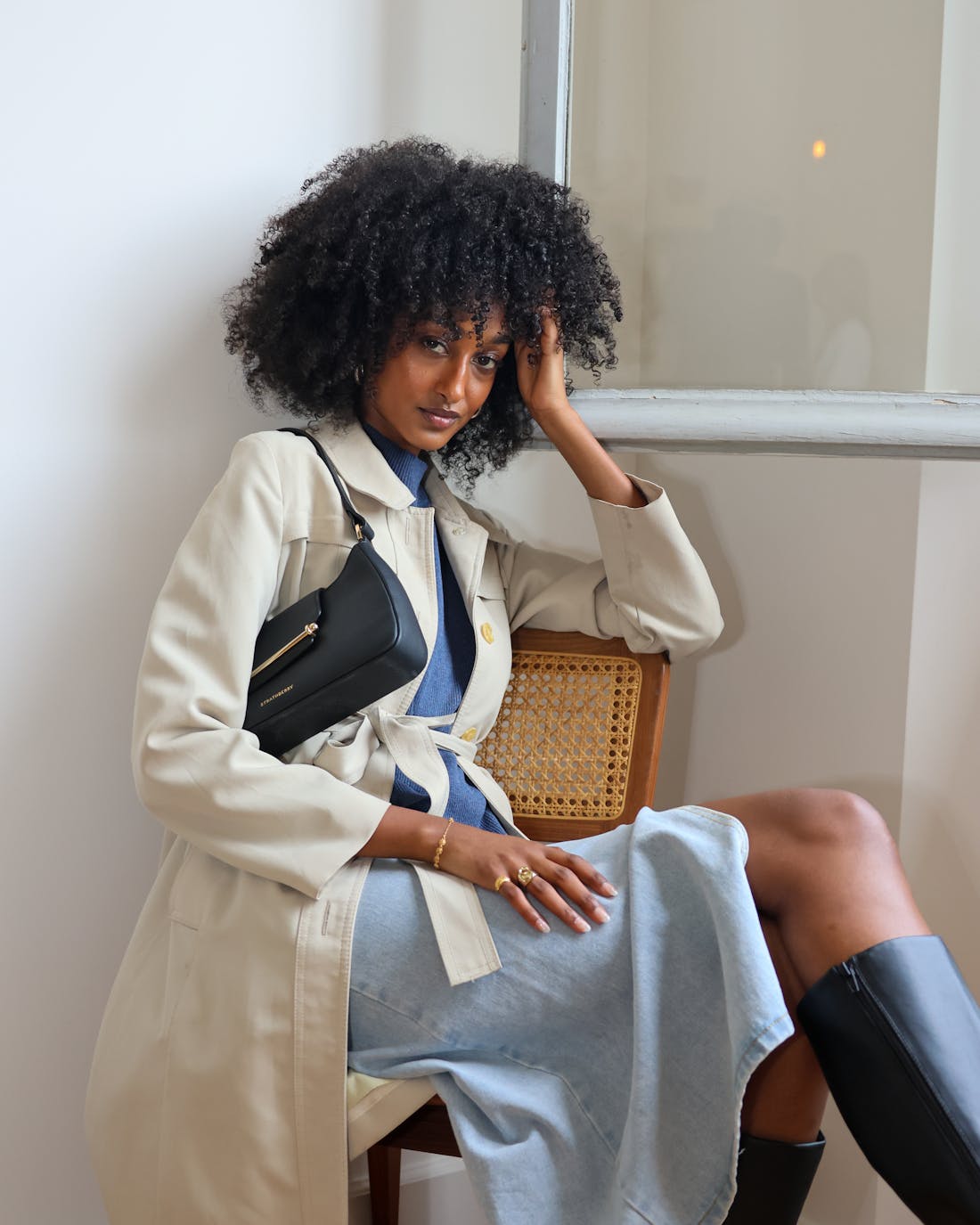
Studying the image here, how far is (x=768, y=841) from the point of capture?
4.00 ft

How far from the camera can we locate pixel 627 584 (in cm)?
149

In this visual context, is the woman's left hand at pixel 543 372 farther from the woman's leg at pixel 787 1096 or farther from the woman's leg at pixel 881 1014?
the woman's leg at pixel 787 1096

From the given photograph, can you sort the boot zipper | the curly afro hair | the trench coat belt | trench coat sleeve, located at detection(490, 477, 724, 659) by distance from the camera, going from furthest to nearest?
trench coat sleeve, located at detection(490, 477, 724, 659) < the curly afro hair < the trench coat belt < the boot zipper

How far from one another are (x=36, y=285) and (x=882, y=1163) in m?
1.28

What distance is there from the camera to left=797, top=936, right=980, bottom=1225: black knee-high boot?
39.9 inches

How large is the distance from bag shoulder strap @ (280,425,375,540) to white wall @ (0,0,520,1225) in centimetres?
23

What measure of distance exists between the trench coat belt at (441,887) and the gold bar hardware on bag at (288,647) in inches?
5.6

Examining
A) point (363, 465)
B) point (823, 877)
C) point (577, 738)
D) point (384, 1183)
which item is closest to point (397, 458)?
point (363, 465)

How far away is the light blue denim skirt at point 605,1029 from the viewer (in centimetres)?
104

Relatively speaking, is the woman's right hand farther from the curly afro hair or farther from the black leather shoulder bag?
the curly afro hair

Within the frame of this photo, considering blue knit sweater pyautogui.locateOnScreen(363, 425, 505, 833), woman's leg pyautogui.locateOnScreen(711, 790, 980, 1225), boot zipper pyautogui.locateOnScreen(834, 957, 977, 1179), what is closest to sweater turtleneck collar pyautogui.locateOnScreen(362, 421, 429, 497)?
blue knit sweater pyautogui.locateOnScreen(363, 425, 505, 833)

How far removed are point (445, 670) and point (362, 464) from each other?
26cm

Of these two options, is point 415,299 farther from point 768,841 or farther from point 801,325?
point 768,841

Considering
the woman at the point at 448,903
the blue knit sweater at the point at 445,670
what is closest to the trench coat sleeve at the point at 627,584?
the woman at the point at 448,903
